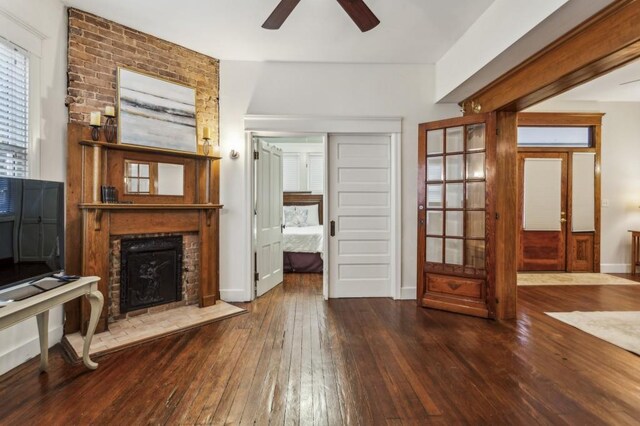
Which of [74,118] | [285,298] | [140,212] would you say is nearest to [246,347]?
[285,298]

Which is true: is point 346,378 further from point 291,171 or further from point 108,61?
point 291,171

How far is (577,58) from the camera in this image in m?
2.33

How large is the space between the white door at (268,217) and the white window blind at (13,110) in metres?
2.27

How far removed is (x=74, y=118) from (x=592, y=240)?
26.1 feet

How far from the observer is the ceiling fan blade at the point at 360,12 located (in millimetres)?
2307

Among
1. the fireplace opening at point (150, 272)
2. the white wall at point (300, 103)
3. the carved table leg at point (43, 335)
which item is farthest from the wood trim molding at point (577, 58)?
the carved table leg at point (43, 335)

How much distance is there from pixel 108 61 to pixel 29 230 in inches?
76.8

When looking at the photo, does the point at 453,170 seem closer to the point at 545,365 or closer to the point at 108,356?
the point at 545,365

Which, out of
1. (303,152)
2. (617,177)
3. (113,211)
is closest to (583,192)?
(617,177)

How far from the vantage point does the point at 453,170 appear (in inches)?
145

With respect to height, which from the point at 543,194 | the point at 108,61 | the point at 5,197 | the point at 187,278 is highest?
the point at 108,61

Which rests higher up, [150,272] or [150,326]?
[150,272]

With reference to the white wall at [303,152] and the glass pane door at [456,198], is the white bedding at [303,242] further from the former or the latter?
the white wall at [303,152]

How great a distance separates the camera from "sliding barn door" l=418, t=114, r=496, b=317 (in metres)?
3.43
